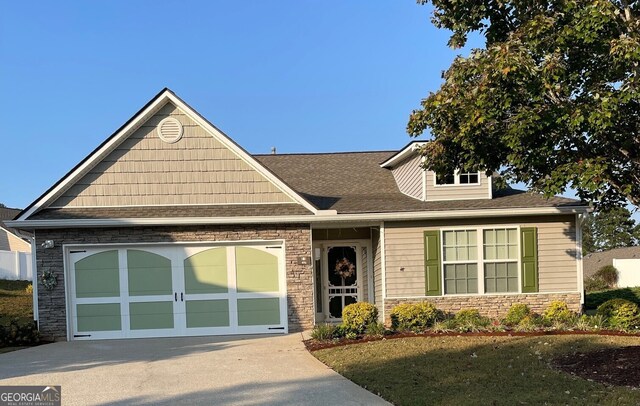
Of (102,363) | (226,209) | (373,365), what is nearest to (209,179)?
(226,209)

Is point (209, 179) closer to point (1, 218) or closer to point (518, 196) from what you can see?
point (518, 196)

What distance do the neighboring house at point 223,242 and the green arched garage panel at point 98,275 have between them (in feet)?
0.08

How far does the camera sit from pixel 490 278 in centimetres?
1309

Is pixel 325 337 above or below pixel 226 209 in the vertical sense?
below

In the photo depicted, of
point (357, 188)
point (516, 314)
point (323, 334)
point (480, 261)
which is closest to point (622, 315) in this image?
point (516, 314)

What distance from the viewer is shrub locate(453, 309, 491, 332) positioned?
452 inches

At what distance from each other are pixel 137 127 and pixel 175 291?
4.12 m

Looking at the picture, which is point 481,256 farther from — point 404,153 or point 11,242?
point 11,242

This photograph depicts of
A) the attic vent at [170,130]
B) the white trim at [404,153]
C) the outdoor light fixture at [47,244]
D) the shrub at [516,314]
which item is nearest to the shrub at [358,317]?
the shrub at [516,314]

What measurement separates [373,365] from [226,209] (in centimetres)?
583

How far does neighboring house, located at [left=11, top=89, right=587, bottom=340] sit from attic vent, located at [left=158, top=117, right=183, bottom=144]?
2 centimetres

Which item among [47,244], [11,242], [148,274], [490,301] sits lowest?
[490,301]

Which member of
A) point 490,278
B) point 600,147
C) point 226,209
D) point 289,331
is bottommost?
point 289,331

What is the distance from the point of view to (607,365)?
7.77 metres
